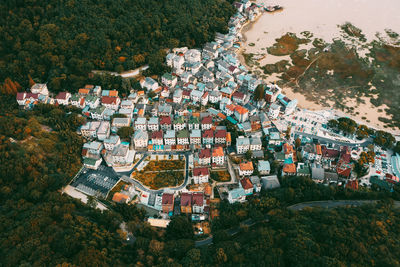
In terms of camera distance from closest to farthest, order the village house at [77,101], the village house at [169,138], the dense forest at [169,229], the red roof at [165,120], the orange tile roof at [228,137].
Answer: the dense forest at [169,229] < the village house at [169,138] < the orange tile roof at [228,137] < the red roof at [165,120] < the village house at [77,101]

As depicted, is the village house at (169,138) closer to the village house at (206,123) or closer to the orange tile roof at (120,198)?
the village house at (206,123)

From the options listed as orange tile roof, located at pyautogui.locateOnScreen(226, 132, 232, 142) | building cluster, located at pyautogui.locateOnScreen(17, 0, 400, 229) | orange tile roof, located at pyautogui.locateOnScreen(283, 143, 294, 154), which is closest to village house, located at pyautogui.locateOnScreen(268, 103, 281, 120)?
building cluster, located at pyautogui.locateOnScreen(17, 0, 400, 229)

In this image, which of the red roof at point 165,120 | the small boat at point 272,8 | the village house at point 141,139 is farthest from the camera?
the small boat at point 272,8

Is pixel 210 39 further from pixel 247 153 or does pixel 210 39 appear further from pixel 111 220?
pixel 111 220

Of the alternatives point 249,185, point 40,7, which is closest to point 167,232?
point 249,185

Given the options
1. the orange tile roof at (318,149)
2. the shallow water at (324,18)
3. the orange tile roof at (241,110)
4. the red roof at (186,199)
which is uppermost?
the shallow water at (324,18)

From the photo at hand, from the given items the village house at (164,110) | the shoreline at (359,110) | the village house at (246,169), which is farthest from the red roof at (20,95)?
the shoreline at (359,110)

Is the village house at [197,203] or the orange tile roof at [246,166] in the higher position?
the orange tile roof at [246,166]

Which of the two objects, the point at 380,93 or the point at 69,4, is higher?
the point at 69,4
